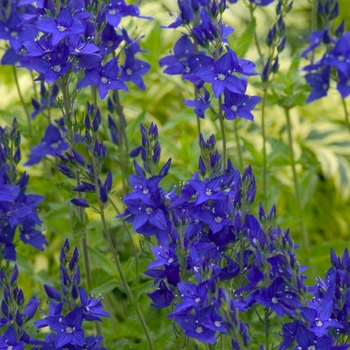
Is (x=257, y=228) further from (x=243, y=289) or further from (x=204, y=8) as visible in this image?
(x=204, y=8)

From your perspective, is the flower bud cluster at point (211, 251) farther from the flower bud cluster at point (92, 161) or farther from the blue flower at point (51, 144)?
the blue flower at point (51, 144)

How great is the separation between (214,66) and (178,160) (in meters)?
2.06

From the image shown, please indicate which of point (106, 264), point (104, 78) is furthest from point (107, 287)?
point (104, 78)

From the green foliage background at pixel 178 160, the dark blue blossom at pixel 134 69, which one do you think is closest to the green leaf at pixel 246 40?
the green foliage background at pixel 178 160

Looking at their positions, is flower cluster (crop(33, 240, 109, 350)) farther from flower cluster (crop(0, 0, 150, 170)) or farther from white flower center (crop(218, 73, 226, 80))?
white flower center (crop(218, 73, 226, 80))

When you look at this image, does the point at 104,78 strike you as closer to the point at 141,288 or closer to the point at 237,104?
the point at 237,104

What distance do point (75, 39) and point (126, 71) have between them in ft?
2.38

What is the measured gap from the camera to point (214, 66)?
2482mm

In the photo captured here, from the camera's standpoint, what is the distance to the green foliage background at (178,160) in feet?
10.9

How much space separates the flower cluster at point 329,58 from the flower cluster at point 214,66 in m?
0.54

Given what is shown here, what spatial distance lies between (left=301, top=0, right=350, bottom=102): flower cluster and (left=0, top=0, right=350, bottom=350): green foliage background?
16 centimetres

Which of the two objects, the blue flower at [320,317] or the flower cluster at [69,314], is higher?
the blue flower at [320,317]

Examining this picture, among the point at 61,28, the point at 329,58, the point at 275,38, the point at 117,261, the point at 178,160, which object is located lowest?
the point at 178,160

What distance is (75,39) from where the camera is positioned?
2.42m
